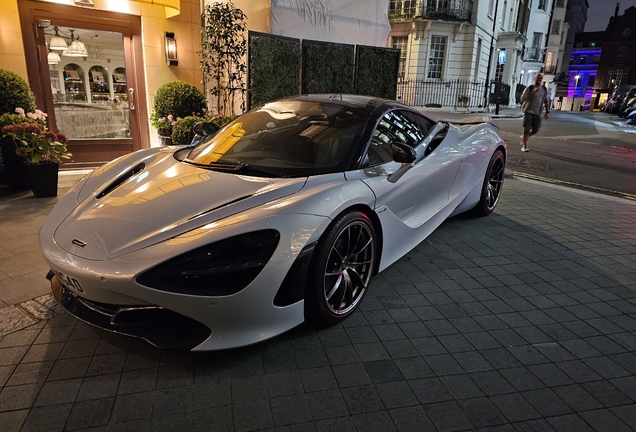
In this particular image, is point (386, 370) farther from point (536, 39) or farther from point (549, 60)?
point (549, 60)

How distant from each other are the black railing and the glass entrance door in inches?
782

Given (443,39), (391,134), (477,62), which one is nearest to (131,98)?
(391,134)

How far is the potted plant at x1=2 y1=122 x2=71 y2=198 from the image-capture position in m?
5.19

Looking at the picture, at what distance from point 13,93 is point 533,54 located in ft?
153

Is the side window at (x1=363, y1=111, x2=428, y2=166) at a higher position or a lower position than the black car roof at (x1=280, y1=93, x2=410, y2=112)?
lower

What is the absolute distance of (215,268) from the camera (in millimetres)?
2064

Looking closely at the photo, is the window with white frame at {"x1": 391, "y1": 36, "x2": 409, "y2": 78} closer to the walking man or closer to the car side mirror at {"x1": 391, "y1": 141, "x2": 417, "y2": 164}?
the walking man

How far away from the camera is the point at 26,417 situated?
1921 mm

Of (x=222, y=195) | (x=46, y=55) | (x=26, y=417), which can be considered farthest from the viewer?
(x=46, y=55)

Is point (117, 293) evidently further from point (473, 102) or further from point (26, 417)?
point (473, 102)

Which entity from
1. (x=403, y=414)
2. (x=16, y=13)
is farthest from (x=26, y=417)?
(x=16, y=13)

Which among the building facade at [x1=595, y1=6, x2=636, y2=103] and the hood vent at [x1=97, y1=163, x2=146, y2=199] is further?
the building facade at [x1=595, y1=6, x2=636, y2=103]

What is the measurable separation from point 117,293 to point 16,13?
662 centimetres

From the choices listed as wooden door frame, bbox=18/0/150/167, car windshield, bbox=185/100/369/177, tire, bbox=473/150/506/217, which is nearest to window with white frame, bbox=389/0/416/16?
wooden door frame, bbox=18/0/150/167
